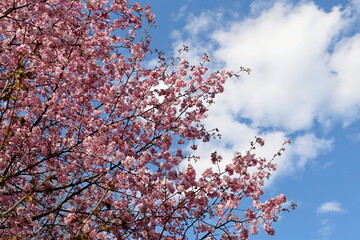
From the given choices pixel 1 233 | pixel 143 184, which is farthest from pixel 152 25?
pixel 1 233

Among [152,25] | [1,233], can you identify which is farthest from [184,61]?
[1,233]

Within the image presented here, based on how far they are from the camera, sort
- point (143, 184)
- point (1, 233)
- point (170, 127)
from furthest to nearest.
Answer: point (170, 127) → point (143, 184) → point (1, 233)

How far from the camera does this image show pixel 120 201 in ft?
28.1

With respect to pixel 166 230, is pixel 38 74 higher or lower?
higher

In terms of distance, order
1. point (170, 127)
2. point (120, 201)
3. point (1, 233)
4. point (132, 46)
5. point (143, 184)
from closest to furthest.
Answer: point (1, 233) < point (143, 184) < point (120, 201) < point (170, 127) < point (132, 46)

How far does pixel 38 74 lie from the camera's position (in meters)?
8.85

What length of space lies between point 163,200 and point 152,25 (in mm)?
4450

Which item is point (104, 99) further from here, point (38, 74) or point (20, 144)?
point (20, 144)

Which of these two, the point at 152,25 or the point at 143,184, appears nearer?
the point at 143,184

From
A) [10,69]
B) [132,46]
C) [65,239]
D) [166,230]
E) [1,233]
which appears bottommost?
[1,233]

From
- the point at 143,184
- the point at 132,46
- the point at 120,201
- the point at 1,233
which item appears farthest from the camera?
the point at 132,46

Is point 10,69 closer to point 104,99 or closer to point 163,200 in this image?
point 104,99

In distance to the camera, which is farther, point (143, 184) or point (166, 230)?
point (166, 230)

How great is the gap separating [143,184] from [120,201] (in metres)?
0.95
